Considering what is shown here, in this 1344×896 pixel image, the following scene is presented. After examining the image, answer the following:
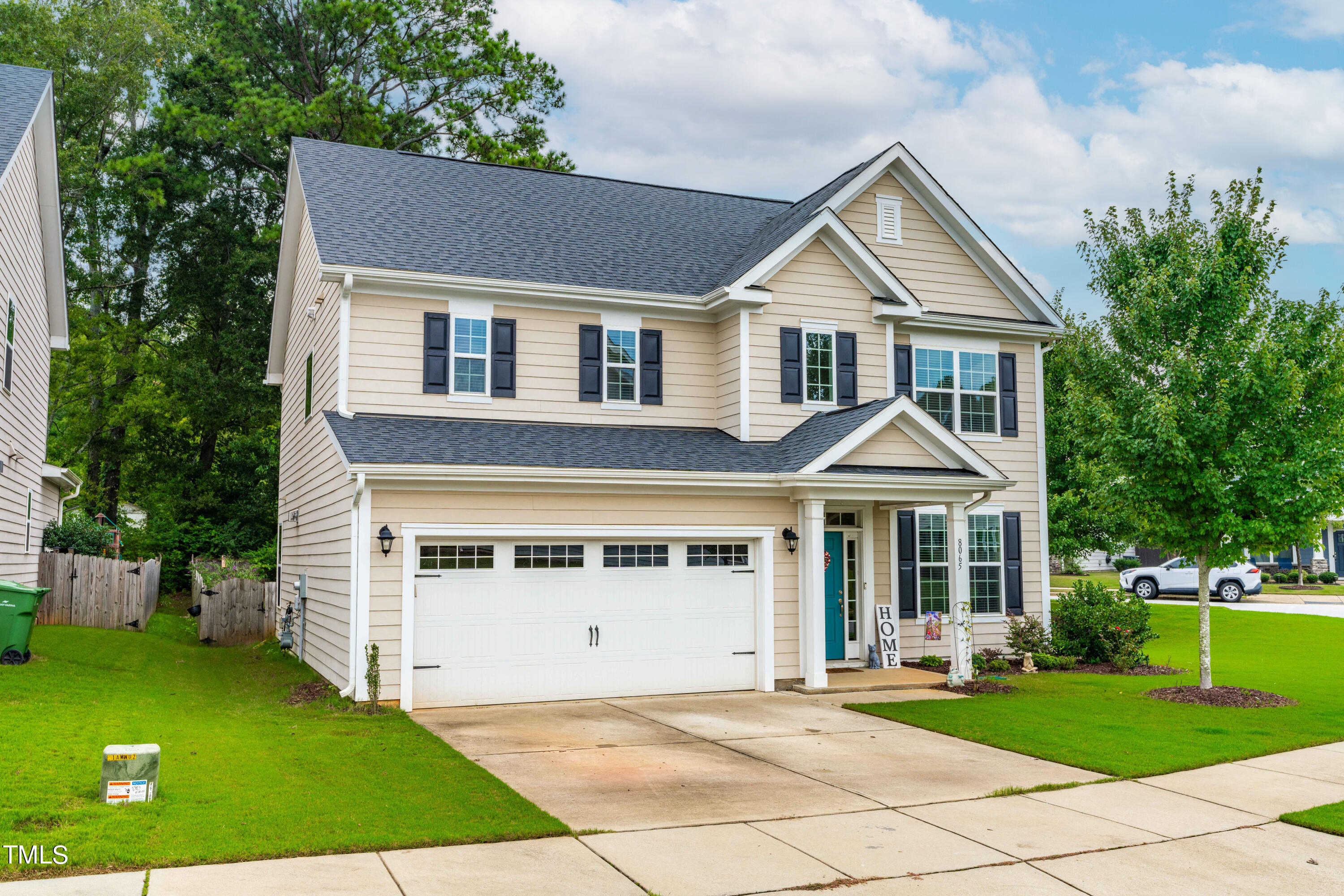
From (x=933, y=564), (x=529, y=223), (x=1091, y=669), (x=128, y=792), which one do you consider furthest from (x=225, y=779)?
(x=1091, y=669)

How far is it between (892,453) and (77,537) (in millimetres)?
19404

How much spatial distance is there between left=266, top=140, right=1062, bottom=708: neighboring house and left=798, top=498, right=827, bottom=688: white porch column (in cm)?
4

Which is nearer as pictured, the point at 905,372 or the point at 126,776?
the point at 126,776

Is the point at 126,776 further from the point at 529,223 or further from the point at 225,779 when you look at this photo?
the point at 529,223

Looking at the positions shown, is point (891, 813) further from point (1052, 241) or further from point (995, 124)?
point (1052, 241)

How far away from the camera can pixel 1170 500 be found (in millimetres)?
14492

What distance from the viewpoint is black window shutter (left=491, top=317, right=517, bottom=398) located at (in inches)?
610

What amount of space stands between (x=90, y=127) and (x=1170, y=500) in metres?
34.7

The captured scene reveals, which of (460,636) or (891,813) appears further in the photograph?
(460,636)

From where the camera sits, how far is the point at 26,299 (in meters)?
17.6

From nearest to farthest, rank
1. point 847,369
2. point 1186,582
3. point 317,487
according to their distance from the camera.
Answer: point 317,487, point 847,369, point 1186,582

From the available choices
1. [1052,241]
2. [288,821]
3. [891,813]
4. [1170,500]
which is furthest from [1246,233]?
[1052,241]

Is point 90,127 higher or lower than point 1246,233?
higher

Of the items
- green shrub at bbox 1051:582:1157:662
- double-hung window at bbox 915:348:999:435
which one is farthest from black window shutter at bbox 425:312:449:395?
green shrub at bbox 1051:582:1157:662
